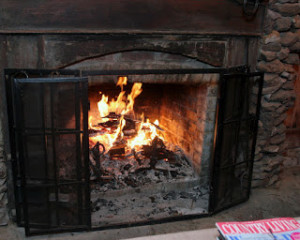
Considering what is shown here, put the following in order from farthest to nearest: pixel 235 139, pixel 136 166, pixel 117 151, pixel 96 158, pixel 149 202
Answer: pixel 117 151, pixel 136 166, pixel 96 158, pixel 149 202, pixel 235 139

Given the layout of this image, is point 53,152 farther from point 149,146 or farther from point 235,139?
point 235,139

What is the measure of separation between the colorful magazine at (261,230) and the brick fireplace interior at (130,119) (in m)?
1.71

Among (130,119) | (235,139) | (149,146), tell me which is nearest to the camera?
(235,139)

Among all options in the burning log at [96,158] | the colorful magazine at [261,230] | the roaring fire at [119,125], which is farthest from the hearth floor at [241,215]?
the colorful magazine at [261,230]

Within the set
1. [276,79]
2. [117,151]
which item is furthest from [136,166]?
[276,79]

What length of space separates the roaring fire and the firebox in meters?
0.02

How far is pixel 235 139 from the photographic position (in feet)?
12.9

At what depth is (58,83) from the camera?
3.04 m

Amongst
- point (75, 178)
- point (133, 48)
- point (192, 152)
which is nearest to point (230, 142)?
point (192, 152)

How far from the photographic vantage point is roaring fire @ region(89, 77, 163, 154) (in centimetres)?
473

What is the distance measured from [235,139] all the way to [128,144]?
1644 millimetres

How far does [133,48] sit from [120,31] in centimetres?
23

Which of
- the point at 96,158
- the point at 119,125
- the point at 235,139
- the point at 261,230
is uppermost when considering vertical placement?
the point at 261,230

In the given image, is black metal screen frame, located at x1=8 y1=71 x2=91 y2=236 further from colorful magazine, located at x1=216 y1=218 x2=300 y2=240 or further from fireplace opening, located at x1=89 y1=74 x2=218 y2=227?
colorful magazine, located at x1=216 y1=218 x2=300 y2=240
